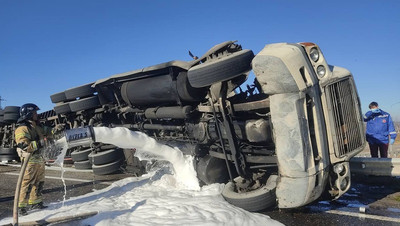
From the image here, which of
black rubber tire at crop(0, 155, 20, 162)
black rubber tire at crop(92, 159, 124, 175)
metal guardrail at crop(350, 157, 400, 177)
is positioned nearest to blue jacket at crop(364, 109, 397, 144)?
metal guardrail at crop(350, 157, 400, 177)

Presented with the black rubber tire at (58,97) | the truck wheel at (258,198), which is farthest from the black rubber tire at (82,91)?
the truck wheel at (258,198)

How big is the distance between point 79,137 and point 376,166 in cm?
409

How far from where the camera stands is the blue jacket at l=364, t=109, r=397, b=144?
5688 mm

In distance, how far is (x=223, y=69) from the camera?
3.35m

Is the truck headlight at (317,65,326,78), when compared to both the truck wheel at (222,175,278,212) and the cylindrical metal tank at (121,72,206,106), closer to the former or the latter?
the truck wheel at (222,175,278,212)

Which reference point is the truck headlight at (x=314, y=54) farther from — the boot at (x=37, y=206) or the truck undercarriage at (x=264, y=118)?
the boot at (x=37, y=206)

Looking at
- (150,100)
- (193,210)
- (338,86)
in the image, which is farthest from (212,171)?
(338,86)

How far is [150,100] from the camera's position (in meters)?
4.57

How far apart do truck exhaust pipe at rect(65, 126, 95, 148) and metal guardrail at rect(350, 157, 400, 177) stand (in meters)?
3.73

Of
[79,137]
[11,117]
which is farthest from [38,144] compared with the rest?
[11,117]

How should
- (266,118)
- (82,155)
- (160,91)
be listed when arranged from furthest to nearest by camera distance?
1. (82,155)
2. (160,91)
3. (266,118)

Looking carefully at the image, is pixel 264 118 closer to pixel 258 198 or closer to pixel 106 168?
pixel 258 198

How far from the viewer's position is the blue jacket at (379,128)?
5688 millimetres

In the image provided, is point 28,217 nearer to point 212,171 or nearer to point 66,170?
point 212,171
